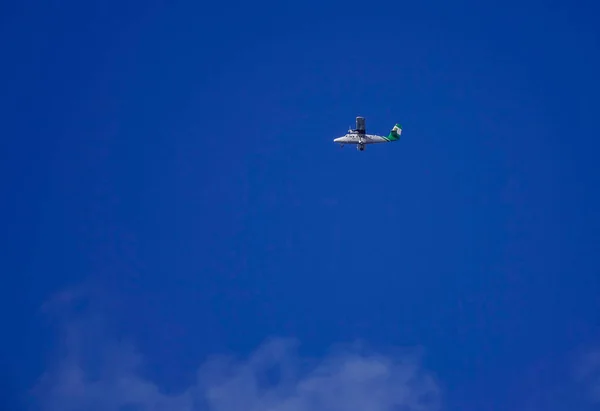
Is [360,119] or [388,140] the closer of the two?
[360,119]

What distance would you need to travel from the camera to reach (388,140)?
131 metres

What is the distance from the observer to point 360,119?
4845 inches

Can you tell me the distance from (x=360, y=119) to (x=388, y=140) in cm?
973
